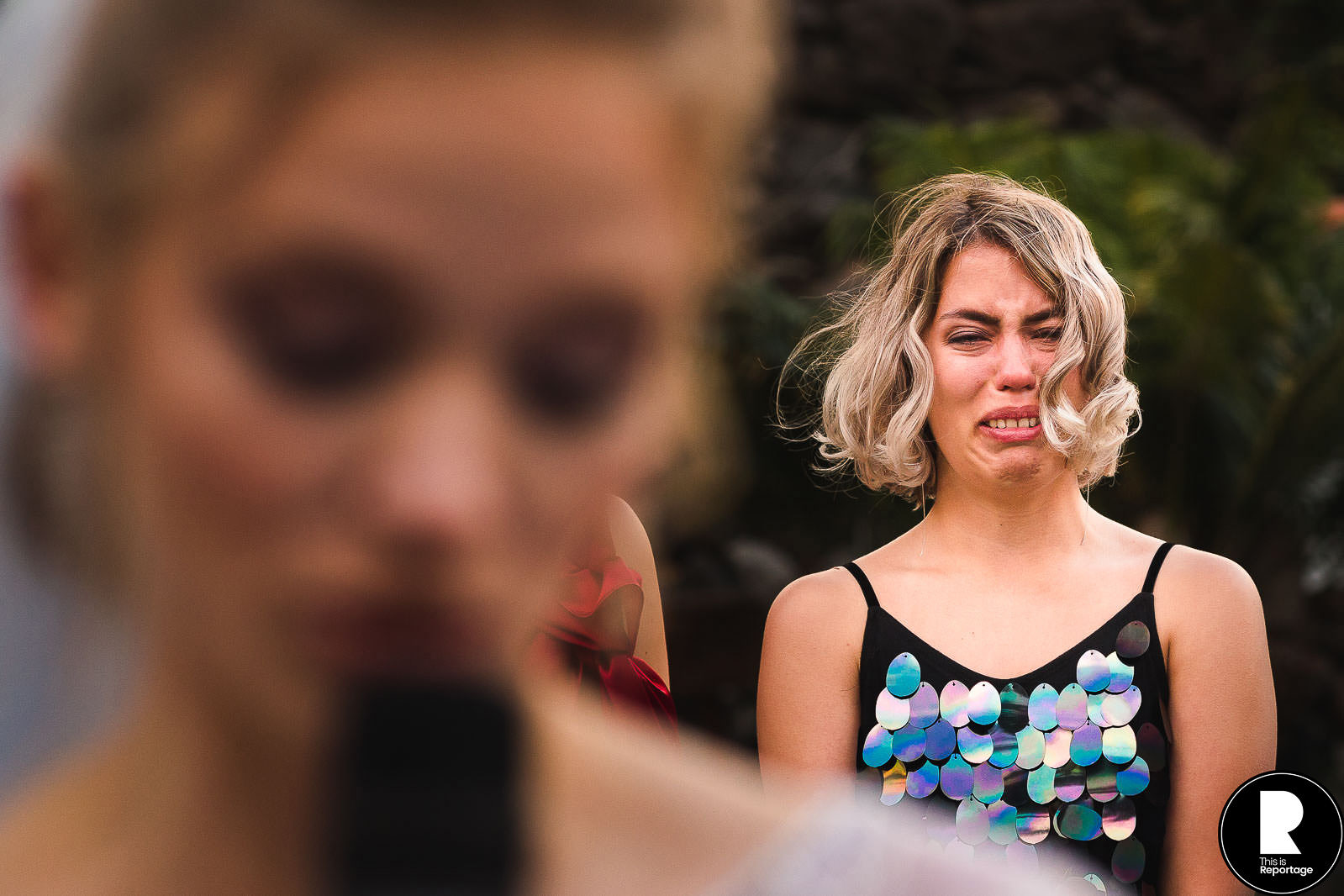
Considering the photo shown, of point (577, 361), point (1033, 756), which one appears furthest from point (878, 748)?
point (577, 361)

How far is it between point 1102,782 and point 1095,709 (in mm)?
59

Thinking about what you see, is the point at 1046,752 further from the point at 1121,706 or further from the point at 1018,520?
the point at 1018,520

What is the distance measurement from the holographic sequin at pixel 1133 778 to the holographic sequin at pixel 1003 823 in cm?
9

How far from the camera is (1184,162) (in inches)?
155

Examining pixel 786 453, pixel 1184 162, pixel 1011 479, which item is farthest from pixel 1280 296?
pixel 1011 479

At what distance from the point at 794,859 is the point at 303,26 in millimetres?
254

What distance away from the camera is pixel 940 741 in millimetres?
1048

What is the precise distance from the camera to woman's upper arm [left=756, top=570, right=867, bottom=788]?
3.55ft

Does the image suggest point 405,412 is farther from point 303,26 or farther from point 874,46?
point 874,46

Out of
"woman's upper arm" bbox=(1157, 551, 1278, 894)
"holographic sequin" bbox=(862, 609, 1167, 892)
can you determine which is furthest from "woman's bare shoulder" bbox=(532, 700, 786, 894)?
"woman's upper arm" bbox=(1157, 551, 1278, 894)

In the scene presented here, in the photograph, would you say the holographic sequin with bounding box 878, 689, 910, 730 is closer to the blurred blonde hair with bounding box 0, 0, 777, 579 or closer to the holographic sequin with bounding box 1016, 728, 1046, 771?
the holographic sequin with bounding box 1016, 728, 1046, 771

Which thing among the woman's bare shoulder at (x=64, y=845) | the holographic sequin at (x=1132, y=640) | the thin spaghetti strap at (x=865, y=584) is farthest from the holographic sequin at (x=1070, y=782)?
the woman's bare shoulder at (x=64, y=845)

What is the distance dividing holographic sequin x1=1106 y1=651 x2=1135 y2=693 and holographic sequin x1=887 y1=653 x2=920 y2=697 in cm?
16

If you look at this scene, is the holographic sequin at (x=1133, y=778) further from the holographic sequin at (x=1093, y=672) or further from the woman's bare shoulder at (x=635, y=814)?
the woman's bare shoulder at (x=635, y=814)
